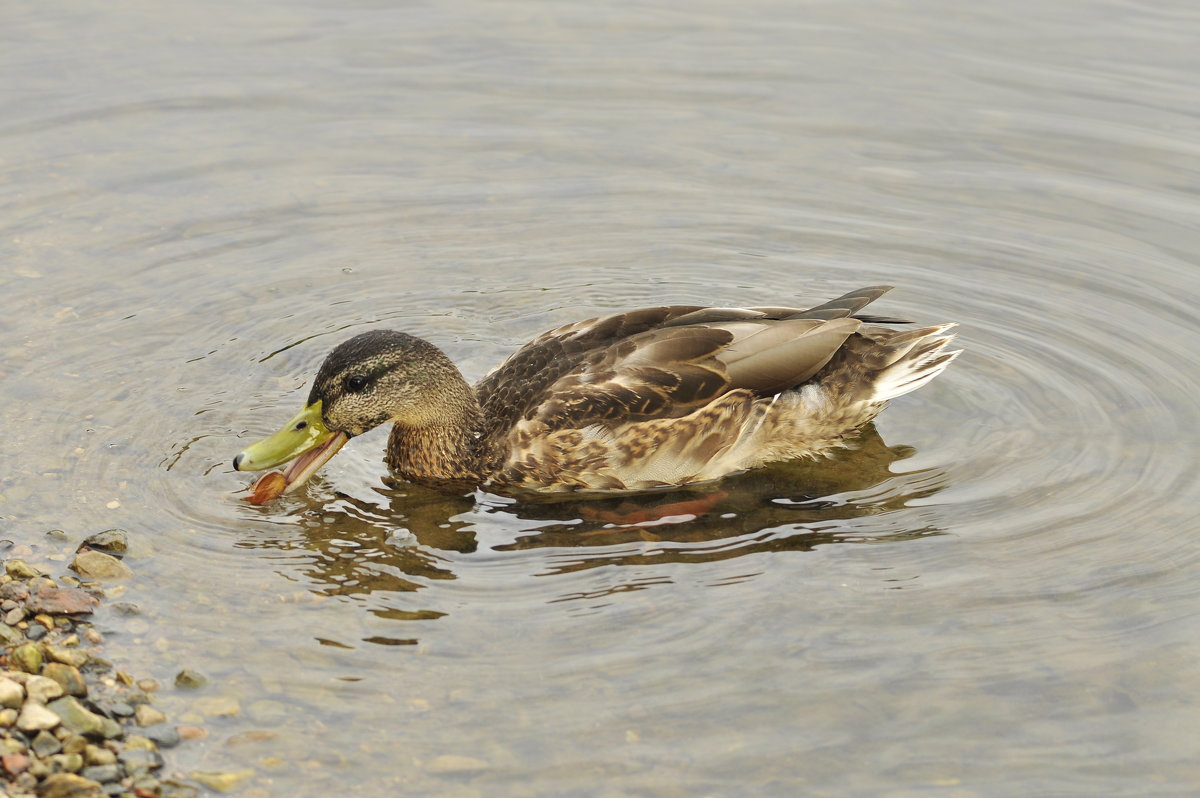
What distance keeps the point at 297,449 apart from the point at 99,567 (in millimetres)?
1489

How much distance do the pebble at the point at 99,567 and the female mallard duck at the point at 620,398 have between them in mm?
1166

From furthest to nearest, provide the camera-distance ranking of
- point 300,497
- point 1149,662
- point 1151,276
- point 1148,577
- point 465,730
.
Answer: point 1151,276, point 300,497, point 1148,577, point 1149,662, point 465,730

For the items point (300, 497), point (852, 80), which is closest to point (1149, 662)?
point (300, 497)

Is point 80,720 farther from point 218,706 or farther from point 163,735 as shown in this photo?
point 218,706

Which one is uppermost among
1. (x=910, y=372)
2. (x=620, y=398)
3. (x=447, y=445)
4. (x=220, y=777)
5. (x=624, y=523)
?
(x=910, y=372)

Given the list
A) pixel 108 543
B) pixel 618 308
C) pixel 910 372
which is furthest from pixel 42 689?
pixel 618 308

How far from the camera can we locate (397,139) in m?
14.0

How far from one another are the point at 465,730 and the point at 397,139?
835cm

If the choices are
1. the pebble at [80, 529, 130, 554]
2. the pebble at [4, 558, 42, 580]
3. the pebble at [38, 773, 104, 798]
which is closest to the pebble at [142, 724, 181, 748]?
the pebble at [38, 773, 104, 798]

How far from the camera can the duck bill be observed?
8805mm

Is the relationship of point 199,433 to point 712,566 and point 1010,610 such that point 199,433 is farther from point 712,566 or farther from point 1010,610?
point 1010,610

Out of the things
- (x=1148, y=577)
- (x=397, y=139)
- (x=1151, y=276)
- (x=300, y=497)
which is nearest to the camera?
(x=1148, y=577)

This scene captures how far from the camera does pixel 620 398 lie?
A: 911cm

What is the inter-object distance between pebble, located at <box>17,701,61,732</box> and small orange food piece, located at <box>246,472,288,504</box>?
2.54 metres
